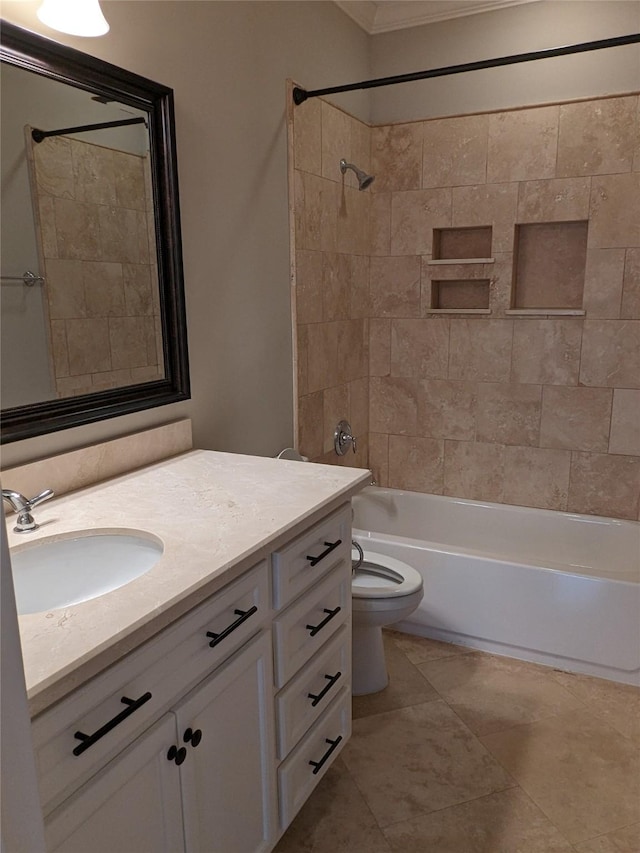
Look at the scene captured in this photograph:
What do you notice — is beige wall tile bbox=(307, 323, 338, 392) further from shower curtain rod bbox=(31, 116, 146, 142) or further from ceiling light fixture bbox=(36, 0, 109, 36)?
ceiling light fixture bbox=(36, 0, 109, 36)

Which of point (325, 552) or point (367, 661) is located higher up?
point (325, 552)

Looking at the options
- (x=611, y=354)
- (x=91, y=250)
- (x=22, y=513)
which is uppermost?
(x=91, y=250)

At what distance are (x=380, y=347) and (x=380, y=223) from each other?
0.63 metres

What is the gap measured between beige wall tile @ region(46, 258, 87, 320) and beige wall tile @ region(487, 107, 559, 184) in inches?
→ 83.8

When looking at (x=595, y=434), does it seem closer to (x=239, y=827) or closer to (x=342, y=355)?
(x=342, y=355)

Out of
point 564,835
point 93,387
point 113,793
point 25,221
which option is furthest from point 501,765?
point 25,221

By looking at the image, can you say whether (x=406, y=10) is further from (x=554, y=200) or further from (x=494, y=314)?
(x=494, y=314)

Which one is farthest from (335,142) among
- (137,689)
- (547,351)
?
(137,689)

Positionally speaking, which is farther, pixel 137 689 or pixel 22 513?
pixel 22 513

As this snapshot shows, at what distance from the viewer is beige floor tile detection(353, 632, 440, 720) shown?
2.24 metres

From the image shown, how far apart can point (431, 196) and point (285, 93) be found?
1.00 m

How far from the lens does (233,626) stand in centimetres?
125

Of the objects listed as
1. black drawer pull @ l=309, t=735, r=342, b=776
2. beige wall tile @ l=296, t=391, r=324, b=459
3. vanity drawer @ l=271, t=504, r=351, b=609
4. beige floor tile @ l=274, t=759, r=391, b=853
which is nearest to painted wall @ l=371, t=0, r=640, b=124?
beige wall tile @ l=296, t=391, r=324, b=459

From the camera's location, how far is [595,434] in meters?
3.05
